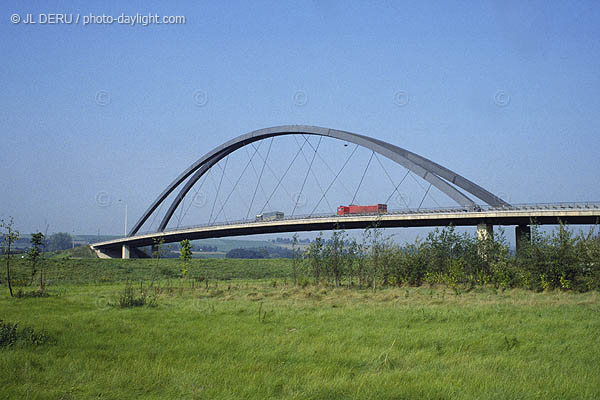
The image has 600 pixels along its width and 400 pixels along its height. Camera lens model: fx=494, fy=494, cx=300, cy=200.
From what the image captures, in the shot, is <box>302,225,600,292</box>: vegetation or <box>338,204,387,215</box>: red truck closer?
<box>302,225,600,292</box>: vegetation

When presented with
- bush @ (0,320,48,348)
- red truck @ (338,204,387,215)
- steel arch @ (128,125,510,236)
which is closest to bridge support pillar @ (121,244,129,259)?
steel arch @ (128,125,510,236)

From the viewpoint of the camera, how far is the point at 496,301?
18.1 m

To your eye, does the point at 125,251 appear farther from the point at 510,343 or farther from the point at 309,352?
the point at 510,343

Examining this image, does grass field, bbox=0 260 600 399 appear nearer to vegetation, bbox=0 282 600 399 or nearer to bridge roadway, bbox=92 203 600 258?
vegetation, bbox=0 282 600 399

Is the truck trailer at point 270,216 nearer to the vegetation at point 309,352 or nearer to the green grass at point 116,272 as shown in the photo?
the green grass at point 116,272

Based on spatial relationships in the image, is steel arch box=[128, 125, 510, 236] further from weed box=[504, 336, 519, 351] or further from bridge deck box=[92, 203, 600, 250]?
weed box=[504, 336, 519, 351]

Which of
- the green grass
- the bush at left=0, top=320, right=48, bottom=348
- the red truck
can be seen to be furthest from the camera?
the red truck

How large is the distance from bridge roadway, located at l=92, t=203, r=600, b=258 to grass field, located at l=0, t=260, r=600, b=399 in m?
15.5

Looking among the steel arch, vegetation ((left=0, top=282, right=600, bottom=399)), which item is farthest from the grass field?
the steel arch

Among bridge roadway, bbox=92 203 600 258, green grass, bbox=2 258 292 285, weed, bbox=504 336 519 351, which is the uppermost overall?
bridge roadway, bbox=92 203 600 258

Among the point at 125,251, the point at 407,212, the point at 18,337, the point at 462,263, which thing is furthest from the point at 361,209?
the point at 18,337

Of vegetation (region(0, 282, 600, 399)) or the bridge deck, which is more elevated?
the bridge deck

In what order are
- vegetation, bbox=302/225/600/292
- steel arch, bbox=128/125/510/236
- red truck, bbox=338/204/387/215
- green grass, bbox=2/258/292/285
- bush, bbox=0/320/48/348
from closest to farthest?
1. bush, bbox=0/320/48/348
2. vegetation, bbox=302/225/600/292
3. green grass, bbox=2/258/292/285
4. steel arch, bbox=128/125/510/236
5. red truck, bbox=338/204/387/215

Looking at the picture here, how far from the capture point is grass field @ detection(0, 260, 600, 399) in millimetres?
7547
